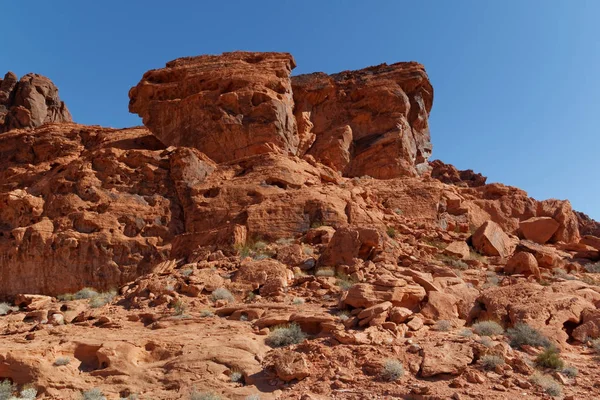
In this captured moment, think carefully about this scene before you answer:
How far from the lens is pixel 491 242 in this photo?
14.3 meters

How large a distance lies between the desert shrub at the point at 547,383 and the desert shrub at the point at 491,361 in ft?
1.46

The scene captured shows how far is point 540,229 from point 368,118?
13.2 m

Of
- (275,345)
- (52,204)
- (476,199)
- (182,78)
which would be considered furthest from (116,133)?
(275,345)

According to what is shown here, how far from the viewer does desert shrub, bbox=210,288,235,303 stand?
10.4m

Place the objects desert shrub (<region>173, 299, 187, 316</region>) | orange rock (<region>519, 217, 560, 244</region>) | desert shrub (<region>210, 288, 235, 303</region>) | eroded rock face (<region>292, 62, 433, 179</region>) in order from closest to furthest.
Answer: desert shrub (<region>173, 299, 187, 316</region>) < desert shrub (<region>210, 288, 235, 303</region>) < orange rock (<region>519, 217, 560, 244</region>) < eroded rock face (<region>292, 62, 433, 179</region>)

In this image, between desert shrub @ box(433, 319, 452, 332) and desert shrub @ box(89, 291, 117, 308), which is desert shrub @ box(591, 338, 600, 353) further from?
desert shrub @ box(89, 291, 117, 308)

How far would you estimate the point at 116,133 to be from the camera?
953 inches

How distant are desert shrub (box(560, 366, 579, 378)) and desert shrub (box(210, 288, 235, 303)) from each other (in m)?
6.30

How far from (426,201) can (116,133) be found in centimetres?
1572

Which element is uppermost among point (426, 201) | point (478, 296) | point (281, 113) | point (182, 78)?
point (182, 78)

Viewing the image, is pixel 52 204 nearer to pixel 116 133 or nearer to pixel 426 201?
pixel 116 133

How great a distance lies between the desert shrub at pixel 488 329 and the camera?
820 centimetres

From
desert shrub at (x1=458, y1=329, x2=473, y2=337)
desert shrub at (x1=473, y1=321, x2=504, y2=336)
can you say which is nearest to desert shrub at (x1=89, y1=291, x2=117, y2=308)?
desert shrub at (x1=458, y1=329, x2=473, y2=337)

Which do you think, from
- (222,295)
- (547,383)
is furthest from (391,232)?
(547,383)
